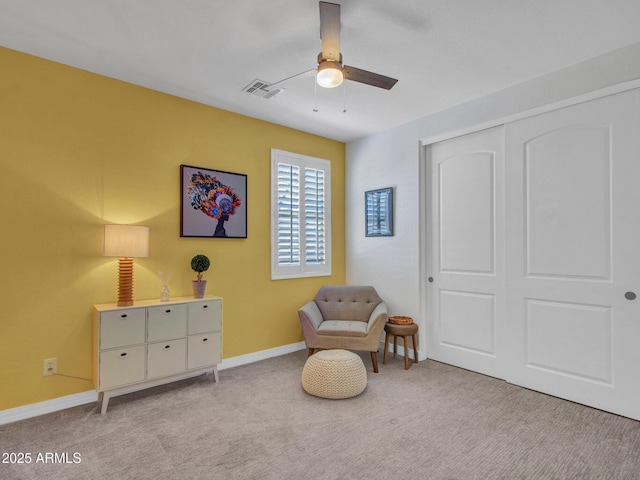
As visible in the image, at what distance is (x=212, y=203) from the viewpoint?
11.9ft

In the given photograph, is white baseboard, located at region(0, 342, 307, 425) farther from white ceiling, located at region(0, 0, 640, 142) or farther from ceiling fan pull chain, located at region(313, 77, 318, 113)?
ceiling fan pull chain, located at region(313, 77, 318, 113)

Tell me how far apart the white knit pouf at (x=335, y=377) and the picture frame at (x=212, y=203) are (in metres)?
1.63

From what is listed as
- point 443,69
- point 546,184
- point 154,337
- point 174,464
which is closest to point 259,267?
point 154,337

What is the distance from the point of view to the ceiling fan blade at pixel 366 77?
7.29 feet

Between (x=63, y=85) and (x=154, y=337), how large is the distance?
2.16m

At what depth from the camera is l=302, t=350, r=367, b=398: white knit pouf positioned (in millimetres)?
2893

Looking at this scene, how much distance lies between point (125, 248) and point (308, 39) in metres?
2.08

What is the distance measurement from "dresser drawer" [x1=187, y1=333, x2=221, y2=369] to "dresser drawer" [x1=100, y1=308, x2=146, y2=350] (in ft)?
1.45

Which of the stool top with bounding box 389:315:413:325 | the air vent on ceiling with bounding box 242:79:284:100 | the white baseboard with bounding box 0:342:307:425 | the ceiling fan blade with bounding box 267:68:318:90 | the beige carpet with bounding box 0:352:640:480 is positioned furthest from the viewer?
the stool top with bounding box 389:315:413:325

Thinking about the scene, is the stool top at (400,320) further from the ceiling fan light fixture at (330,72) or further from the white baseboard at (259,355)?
the ceiling fan light fixture at (330,72)

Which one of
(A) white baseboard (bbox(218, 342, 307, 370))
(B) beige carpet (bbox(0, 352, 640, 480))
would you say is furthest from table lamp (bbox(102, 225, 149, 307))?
(A) white baseboard (bbox(218, 342, 307, 370))

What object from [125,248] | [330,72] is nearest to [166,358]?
[125,248]

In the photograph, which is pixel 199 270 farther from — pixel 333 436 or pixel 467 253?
pixel 467 253

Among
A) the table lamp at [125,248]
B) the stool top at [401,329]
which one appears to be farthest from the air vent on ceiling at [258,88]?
the stool top at [401,329]
